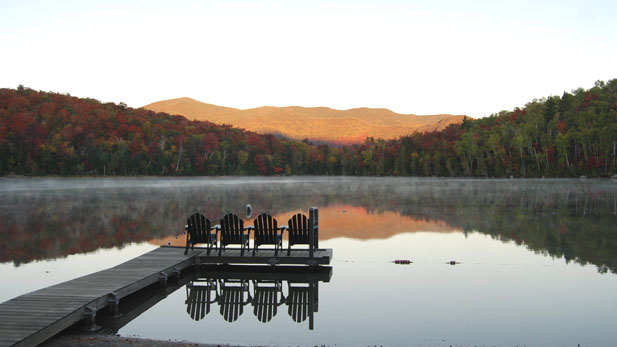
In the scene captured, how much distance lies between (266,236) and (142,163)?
11879cm

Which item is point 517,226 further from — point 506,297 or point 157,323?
point 157,323

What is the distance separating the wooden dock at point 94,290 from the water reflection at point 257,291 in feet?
1.38

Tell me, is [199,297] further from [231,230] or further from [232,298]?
[231,230]

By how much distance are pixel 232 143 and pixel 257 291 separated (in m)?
156

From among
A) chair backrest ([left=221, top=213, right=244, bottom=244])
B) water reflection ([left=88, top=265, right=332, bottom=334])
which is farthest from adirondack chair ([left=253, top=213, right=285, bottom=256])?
water reflection ([left=88, top=265, right=332, bottom=334])

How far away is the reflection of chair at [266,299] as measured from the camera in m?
9.96

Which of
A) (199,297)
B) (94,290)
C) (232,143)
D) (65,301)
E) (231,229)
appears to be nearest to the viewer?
(65,301)

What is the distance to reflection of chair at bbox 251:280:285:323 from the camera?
9.96 metres

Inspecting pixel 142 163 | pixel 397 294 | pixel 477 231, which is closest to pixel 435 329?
pixel 397 294

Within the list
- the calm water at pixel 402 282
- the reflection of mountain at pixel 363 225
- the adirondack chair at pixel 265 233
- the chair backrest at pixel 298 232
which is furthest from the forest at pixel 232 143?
the adirondack chair at pixel 265 233

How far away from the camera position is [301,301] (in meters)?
11.0

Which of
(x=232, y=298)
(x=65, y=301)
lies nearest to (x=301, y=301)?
(x=232, y=298)

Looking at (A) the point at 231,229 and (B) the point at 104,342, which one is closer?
(B) the point at 104,342

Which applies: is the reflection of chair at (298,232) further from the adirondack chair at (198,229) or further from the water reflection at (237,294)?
the adirondack chair at (198,229)
